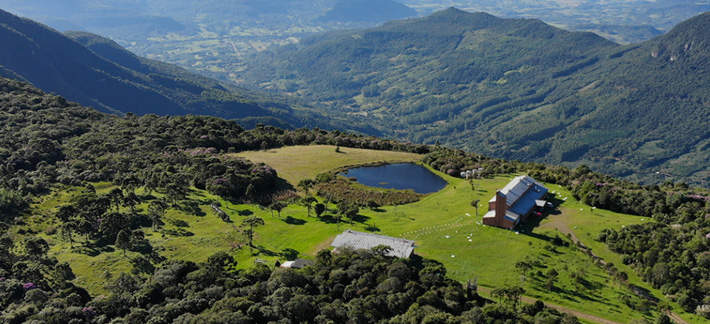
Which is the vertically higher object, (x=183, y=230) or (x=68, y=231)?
(x=68, y=231)

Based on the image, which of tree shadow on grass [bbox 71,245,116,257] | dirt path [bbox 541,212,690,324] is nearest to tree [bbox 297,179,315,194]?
tree shadow on grass [bbox 71,245,116,257]

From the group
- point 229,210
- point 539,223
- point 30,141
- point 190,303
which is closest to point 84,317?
point 190,303

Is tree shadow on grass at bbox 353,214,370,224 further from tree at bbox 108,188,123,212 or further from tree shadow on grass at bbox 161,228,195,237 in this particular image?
tree at bbox 108,188,123,212

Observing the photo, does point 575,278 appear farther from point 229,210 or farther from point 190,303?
point 229,210

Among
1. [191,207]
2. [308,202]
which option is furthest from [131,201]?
[308,202]

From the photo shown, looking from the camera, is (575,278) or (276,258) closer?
(575,278)

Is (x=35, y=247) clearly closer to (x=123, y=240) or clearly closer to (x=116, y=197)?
(x=123, y=240)
